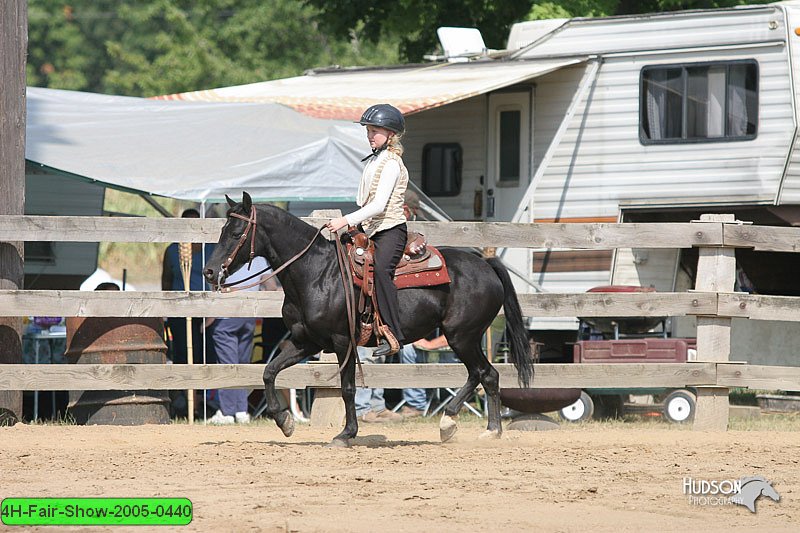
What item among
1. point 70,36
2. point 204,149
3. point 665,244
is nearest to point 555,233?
point 665,244

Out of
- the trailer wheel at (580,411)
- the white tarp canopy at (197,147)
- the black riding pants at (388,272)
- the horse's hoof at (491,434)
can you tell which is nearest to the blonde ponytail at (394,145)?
the black riding pants at (388,272)

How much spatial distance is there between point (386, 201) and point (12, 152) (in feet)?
12.6

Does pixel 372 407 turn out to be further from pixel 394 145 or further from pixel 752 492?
pixel 752 492

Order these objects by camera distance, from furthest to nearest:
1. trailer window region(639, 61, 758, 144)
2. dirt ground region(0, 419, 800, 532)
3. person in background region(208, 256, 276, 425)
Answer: trailer window region(639, 61, 758, 144), person in background region(208, 256, 276, 425), dirt ground region(0, 419, 800, 532)

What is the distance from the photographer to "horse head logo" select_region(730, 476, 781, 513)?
22.7ft

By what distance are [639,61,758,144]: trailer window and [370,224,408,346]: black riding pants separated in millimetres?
6890

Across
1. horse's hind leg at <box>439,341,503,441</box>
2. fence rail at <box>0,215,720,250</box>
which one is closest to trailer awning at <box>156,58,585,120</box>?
fence rail at <box>0,215,720,250</box>

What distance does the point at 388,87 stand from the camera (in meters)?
16.2

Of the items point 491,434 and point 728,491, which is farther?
point 491,434

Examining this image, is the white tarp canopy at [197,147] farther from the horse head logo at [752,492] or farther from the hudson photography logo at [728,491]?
the horse head logo at [752,492]

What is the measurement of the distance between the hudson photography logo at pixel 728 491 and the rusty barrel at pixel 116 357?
512 centimetres

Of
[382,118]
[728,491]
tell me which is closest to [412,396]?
[382,118]

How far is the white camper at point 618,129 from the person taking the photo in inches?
567

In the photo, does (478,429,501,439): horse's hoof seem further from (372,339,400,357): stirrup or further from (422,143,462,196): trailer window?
(422,143,462,196): trailer window
